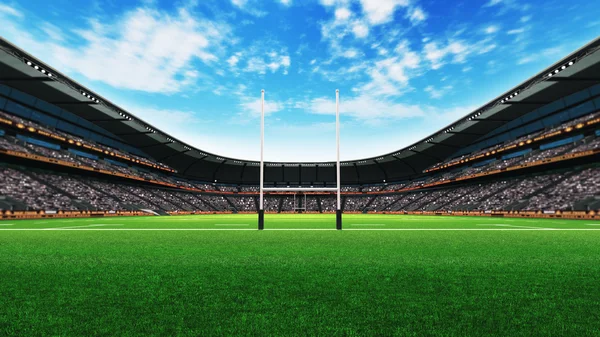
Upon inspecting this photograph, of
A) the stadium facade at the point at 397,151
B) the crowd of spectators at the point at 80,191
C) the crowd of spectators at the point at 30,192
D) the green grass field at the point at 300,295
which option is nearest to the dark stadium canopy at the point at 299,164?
the stadium facade at the point at 397,151

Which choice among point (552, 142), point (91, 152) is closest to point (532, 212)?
point (552, 142)

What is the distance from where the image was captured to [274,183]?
68188 millimetres

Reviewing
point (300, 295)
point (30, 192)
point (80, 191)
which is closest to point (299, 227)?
point (300, 295)

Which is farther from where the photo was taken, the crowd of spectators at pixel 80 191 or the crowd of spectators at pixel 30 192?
the crowd of spectators at pixel 80 191

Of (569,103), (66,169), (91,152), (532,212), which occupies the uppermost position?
(569,103)

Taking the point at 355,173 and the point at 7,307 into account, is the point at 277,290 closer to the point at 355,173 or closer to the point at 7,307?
the point at 7,307

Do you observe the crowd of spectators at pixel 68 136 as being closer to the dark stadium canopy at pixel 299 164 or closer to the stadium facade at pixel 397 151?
the stadium facade at pixel 397 151

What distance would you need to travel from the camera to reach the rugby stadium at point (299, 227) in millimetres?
1881

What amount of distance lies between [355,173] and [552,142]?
125 ft

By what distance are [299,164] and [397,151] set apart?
69.9ft

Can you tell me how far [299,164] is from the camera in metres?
65.1

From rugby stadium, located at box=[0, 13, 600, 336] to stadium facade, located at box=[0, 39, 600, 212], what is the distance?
9.3 inches

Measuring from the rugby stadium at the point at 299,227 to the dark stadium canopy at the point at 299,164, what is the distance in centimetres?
25

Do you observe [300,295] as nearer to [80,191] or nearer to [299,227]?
[299,227]
